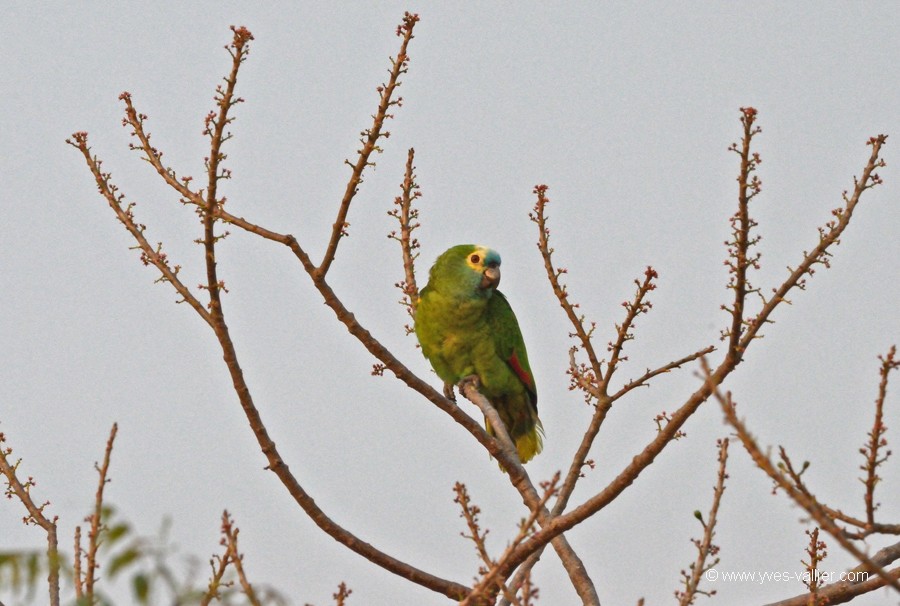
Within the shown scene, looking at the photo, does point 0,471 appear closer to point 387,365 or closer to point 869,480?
point 387,365

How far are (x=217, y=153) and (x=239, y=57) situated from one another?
0.36 metres

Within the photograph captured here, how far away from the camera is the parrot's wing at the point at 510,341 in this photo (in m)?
7.81

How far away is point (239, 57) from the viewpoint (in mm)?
3688

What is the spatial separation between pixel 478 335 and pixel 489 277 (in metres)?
0.45

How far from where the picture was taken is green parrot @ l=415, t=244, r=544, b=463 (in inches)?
300

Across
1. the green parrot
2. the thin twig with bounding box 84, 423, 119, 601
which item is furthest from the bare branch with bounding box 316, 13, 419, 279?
the green parrot

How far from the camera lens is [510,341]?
7.87 m

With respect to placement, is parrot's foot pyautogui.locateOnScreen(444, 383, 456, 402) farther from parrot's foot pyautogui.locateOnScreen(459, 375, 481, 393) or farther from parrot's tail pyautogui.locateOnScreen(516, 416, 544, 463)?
parrot's tail pyautogui.locateOnScreen(516, 416, 544, 463)

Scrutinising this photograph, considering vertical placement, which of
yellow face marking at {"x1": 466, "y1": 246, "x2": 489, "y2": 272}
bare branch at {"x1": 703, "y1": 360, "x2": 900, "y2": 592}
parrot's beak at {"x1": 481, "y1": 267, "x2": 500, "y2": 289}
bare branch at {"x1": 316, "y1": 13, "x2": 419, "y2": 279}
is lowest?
bare branch at {"x1": 703, "y1": 360, "x2": 900, "y2": 592}

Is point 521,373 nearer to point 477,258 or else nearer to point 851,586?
point 477,258

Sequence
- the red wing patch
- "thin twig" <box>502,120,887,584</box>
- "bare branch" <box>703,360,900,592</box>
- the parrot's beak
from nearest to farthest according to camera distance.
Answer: "bare branch" <box>703,360,900,592</box> < "thin twig" <box>502,120,887,584</box> < the parrot's beak < the red wing patch

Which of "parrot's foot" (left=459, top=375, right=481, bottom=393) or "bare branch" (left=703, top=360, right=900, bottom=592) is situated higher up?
"parrot's foot" (left=459, top=375, right=481, bottom=393)

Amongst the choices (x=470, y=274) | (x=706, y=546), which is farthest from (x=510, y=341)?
(x=706, y=546)

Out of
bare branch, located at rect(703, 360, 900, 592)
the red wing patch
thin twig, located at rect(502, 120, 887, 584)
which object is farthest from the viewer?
the red wing patch
